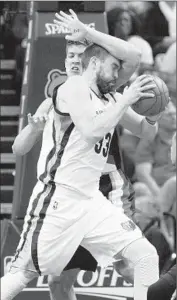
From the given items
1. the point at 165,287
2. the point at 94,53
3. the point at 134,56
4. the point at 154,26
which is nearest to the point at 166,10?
the point at 154,26

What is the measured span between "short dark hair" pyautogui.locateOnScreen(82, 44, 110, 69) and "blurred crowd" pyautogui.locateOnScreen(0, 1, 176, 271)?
222cm

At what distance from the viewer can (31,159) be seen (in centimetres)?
626

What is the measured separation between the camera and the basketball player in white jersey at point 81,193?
16.6 ft

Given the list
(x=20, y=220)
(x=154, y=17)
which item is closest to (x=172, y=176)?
(x=154, y=17)

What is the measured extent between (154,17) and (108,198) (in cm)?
277

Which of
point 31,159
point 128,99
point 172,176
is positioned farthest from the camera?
point 172,176

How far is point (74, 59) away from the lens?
5504 mm

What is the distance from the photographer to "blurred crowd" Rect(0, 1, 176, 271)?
772 centimetres

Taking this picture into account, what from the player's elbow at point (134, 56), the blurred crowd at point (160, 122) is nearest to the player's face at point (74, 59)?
the player's elbow at point (134, 56)

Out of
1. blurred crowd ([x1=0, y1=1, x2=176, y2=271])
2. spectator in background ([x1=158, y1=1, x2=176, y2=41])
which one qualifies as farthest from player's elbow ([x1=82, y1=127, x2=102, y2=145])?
spectator in background ([x1=158, y1=1, x2=176, y2=41])

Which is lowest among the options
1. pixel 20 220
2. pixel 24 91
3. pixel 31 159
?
pixel 20 220

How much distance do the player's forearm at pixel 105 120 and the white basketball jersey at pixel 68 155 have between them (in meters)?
0.12

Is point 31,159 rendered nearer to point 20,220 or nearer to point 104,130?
point 20,220

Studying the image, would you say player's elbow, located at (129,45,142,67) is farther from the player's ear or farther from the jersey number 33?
the jersey number 33
